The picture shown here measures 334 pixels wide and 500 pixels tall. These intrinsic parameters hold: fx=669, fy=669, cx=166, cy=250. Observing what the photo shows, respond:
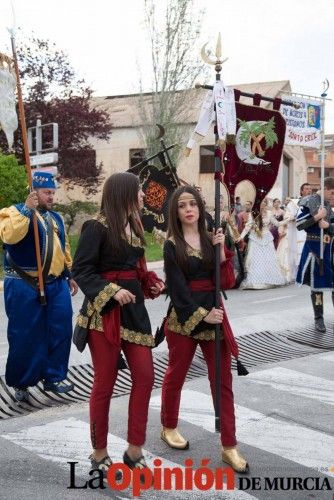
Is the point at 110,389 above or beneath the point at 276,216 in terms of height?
beneath

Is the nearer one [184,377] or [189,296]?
[189,296]

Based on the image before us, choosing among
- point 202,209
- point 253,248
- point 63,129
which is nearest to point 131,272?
point 202,209

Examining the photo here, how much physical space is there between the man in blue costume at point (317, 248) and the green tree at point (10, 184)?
8.88 m

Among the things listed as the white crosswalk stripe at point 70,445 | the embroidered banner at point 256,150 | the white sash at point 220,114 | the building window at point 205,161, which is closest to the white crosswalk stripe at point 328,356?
the embroidered banner at point 256,150

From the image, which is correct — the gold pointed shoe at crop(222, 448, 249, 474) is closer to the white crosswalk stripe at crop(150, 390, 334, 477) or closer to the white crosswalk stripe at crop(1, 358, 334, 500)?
the white crosswalk stripe at crop(1, 358, 334, 500)

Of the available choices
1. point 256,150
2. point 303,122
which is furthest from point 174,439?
point 303,122

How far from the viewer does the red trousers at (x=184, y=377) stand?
156 inches

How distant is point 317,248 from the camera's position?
8344 mm

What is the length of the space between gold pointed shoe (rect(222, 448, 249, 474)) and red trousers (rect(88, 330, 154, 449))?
0.51 metres

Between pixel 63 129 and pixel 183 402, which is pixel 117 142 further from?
pixel 183 402

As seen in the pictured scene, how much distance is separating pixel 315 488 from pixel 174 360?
3.71 feet

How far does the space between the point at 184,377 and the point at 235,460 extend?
2.06 ft

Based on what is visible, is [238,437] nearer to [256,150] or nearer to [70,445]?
[70,445]

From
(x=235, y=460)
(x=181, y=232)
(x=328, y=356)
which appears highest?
(x=181, y=232)
